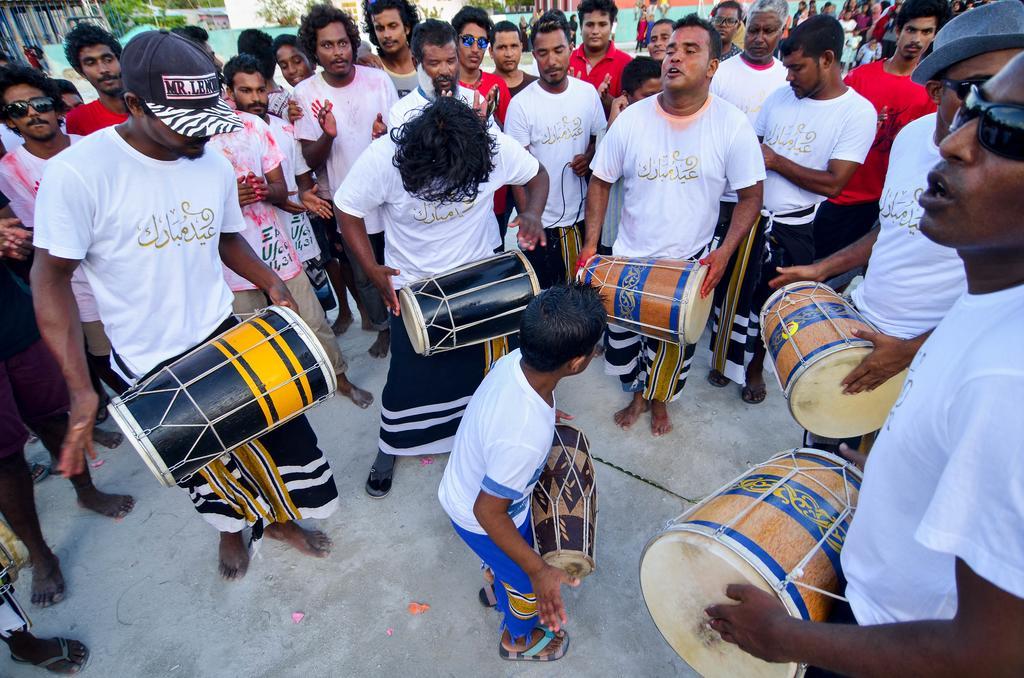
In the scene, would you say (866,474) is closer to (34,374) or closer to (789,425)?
(789,425)

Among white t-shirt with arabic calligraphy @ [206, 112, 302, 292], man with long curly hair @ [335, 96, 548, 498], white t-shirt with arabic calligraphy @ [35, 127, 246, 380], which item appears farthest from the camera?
white t-shirt with arabic calligraphy @ [206, 112, 302, 292]

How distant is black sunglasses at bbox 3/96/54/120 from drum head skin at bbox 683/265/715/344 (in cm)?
340

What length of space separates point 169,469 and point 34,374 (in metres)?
1.11

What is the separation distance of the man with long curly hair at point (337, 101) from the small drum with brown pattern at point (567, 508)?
2233 millimetres

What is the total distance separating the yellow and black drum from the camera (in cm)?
191

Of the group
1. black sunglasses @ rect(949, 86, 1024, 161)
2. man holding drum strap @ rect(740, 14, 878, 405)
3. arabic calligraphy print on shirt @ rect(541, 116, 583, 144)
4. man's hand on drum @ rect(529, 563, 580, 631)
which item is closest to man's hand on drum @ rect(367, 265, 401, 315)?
man's hand on drum @ rect(529, 563, 580, 631)

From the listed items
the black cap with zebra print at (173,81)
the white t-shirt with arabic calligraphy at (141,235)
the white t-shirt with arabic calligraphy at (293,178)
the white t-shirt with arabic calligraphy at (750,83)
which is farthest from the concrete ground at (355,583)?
the white t-shirt with arabic calligraphy at (750,83)

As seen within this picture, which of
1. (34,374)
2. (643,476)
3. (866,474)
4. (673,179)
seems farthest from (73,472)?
(673,179)

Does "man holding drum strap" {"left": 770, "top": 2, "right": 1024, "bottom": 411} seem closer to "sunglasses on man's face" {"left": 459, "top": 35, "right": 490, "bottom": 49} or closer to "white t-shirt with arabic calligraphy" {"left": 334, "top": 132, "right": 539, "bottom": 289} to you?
"white t-shirt with arabic calligraphy" {"left": 334, "top": 132, "right": 539, "bottom": 289}

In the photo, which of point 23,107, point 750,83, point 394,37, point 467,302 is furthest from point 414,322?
point 750,83

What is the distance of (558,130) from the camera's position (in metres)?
3.72

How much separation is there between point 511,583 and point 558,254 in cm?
247

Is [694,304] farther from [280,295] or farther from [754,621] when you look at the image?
[280,295]

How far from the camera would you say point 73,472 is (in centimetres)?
181
